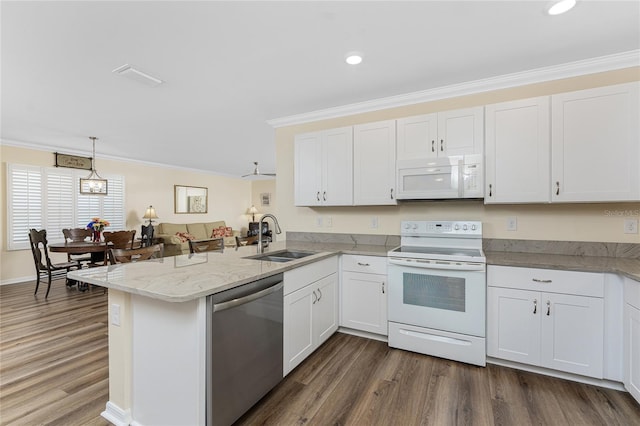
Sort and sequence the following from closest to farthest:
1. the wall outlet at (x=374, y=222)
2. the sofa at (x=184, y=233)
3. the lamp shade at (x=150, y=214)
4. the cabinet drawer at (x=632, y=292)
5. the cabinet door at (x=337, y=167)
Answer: the cabinet drawer at (x=632, y=292)
the cabinet door at (x=337, y=167)
the wall outlet at (x=374, y=222)
the sofa at (x=184, y=233)
the lamp shade at (x=150, y=214)

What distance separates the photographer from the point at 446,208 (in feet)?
9.53

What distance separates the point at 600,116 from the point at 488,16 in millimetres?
1237

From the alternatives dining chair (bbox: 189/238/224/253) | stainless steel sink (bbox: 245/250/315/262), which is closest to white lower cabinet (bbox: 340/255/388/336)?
stainless steel sink (bbox: 245/250/315/262)

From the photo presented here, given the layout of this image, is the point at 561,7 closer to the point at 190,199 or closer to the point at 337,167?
the point at 337,167

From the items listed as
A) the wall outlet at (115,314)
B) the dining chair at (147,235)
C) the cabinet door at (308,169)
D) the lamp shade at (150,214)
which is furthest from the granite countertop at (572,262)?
the lamp shade at (150,214)

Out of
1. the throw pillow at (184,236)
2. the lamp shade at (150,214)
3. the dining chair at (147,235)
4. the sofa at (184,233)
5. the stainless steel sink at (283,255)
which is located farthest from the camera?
the throw pillow at (184,236)

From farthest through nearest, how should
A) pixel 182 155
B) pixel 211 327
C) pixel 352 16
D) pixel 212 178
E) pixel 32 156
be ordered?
1. pixel 212 178
2. pixel 182 155
3. pixel 32 156
4. pixel 352 16
5. pixel 211 327

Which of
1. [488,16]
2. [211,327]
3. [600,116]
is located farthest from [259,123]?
[600,116]

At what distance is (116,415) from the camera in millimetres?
1736

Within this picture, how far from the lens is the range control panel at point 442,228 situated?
2.72 meters

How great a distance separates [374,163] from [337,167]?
0.42 metres

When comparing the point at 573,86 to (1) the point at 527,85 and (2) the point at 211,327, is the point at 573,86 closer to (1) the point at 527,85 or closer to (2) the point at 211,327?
(1) the point at 527,85

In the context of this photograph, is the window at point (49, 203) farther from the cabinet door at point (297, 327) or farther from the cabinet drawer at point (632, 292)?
the cabinet drawer at point (632, 292)

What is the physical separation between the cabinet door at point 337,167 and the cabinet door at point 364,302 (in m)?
0.82
